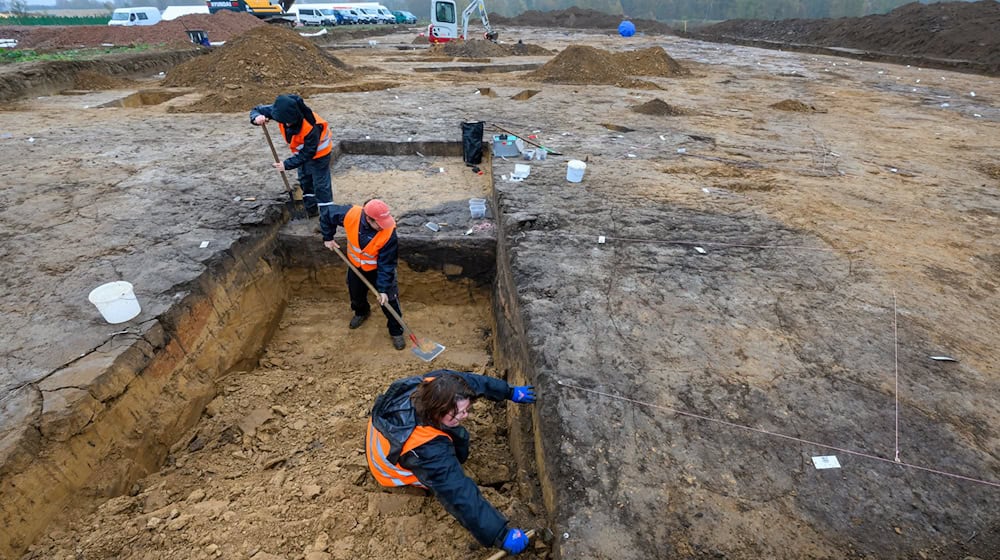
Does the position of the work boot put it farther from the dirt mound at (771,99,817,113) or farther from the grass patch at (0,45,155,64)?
the grass patch at (0,45,155,64)

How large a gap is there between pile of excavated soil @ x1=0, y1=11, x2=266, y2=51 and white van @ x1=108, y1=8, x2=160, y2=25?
304 cm

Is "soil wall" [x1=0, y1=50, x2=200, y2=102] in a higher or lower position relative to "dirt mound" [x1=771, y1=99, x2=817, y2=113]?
higher

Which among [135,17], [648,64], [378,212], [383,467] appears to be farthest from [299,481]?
[135,17]

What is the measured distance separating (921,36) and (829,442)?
2485 centimetres

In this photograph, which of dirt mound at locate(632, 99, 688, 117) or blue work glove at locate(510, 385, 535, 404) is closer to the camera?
blue work glove at locate(510, 385, 535, 404)

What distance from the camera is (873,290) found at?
10.8 ft

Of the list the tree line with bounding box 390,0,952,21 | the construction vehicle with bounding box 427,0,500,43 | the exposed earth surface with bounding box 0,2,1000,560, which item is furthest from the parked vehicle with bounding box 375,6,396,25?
the exposed earth surface with bounding box 0,2,1000,560

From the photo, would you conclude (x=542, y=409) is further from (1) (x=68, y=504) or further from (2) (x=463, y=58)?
(2) (x=463, y=58)

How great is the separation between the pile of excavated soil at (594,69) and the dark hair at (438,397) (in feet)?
37.0

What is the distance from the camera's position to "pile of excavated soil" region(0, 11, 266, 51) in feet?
64.3

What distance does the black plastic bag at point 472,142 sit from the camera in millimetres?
6191

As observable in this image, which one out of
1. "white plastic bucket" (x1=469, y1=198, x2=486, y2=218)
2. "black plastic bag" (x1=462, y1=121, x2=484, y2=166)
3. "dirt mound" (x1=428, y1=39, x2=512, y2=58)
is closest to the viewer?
"white plastic bucket" (x1=469, y1=198, x2=486, y2=218)

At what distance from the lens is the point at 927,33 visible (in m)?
18.2

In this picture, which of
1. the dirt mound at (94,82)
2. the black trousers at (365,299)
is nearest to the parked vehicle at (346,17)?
the dirt mound at (94,82)
